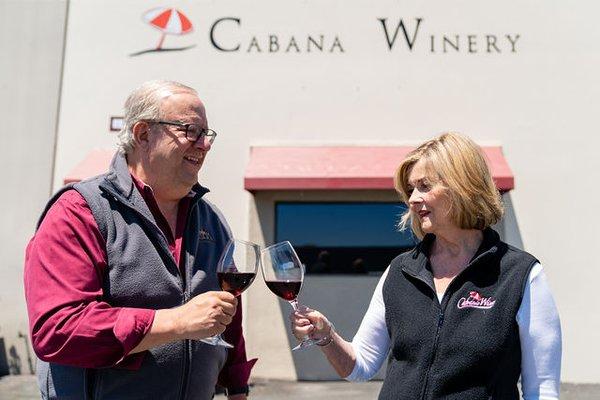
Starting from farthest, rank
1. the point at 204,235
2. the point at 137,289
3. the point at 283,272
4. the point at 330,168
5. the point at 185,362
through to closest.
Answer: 1. the point at 330,168
2. the point at 204,235
3. the point at 283,272
4. the point at 185,362
5. the point at 137,289

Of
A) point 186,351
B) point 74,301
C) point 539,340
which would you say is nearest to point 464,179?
point 539,340

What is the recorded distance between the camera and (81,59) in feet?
29.7

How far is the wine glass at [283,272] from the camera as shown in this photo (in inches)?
91.1

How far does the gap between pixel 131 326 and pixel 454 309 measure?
1057mm

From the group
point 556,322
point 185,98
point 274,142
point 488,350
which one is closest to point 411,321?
point 488,350

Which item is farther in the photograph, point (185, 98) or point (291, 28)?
point (291, 28)

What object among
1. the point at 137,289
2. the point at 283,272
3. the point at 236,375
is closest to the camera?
the point at 137,289

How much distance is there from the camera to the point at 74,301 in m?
1.92

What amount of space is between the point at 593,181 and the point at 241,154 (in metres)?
4.56

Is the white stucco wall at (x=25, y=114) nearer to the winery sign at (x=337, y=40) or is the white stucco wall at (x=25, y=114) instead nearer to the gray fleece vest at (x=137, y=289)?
the winery sign at (x=337, y=40)

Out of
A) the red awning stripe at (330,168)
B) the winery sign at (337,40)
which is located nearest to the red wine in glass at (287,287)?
the red awning stripe at (330,168)

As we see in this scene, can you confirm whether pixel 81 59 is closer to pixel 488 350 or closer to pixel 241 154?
pixel 241 154

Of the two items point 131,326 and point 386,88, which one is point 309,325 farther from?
point 386,88

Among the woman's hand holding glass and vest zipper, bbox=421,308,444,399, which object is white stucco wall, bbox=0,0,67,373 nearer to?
the woman's hand holding glass
